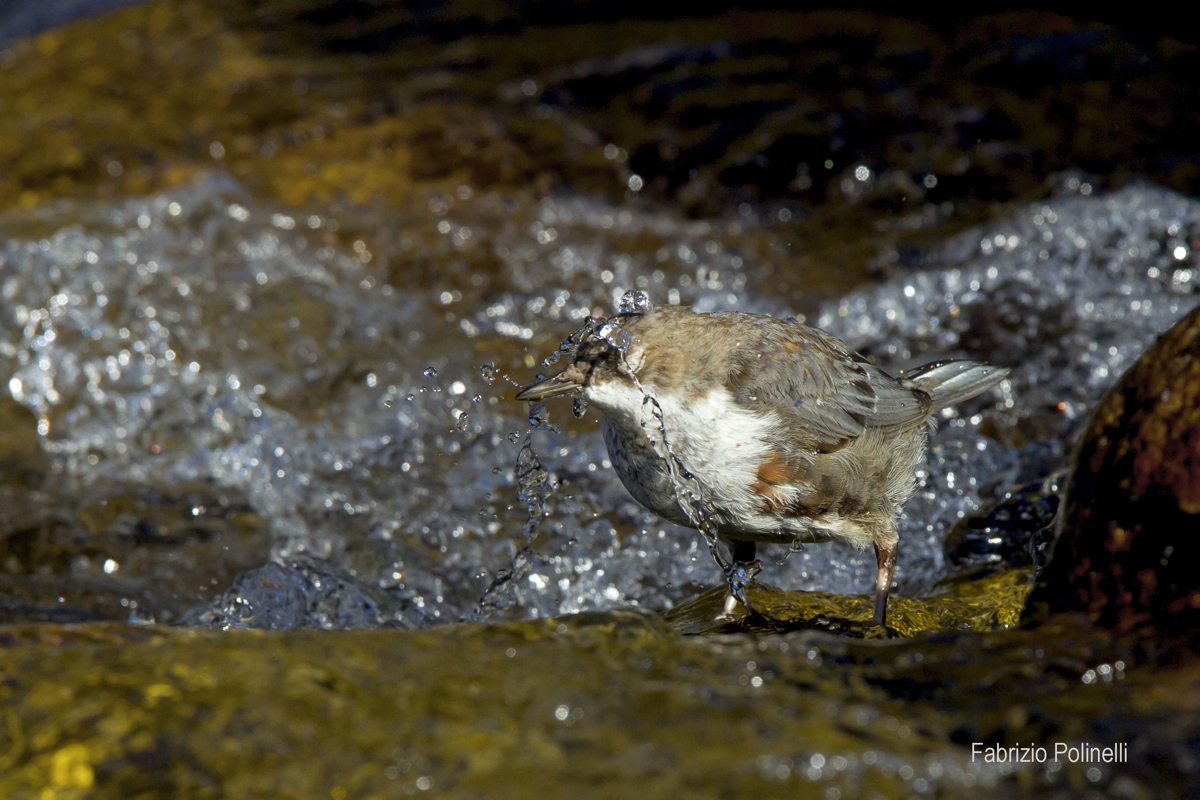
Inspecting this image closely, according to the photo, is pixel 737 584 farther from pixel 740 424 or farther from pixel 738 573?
pixel 740 424

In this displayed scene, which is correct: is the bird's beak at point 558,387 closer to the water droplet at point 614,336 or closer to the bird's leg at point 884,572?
the water droplet at point 614,336

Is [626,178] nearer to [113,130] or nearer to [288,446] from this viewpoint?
[288,446]

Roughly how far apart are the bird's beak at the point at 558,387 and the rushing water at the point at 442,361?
85 cm

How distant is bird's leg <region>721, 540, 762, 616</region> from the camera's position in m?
3.64

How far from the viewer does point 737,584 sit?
3717mm

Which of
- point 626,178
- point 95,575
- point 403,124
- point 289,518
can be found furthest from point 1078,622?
point 403,124

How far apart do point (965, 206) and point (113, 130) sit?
6.25 meters

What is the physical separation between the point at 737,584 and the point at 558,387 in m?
0.99

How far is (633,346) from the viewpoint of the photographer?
356 cm

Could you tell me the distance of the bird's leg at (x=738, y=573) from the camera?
364 cm

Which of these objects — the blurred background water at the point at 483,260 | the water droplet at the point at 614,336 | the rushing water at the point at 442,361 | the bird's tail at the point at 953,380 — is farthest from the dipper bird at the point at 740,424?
the rushing water at the point at 442,361

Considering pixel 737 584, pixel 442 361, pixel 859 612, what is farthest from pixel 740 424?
pixel 442 361

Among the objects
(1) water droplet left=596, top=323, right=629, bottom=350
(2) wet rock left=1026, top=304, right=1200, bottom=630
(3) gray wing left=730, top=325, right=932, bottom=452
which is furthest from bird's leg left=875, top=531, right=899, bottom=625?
(1) water droplet left=596, top=323, right=629, bottom=350

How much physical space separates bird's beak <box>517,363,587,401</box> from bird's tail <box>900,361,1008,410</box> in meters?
1.45
